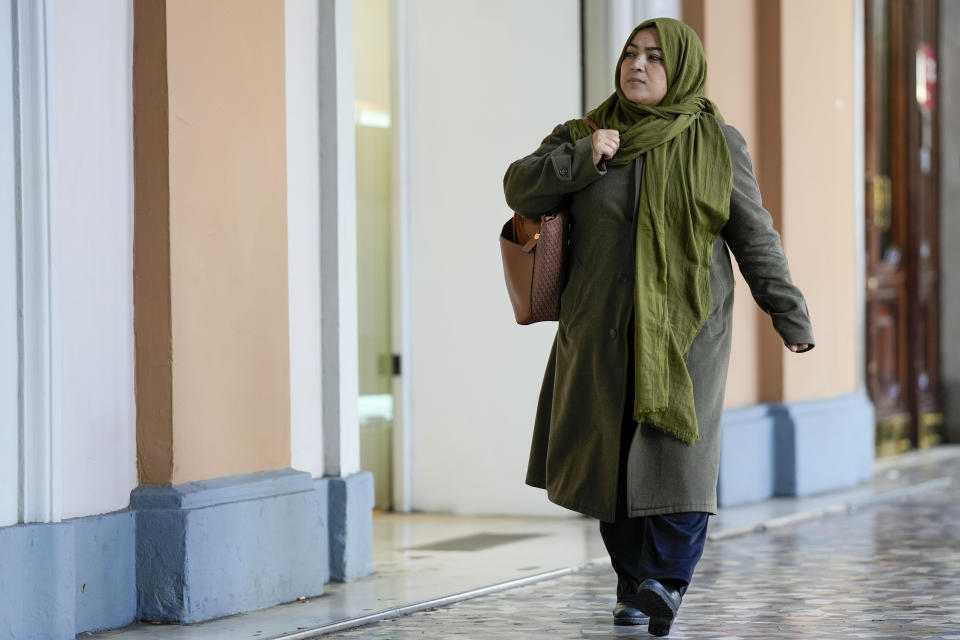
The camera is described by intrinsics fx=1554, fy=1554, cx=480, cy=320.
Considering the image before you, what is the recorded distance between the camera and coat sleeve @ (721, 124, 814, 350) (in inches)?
173

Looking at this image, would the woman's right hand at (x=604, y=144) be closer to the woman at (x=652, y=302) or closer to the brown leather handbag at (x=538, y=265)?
the woman at (x=652, y=302)

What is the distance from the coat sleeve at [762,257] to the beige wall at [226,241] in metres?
1.47

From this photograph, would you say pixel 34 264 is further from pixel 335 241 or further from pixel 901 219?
pixel 901 219

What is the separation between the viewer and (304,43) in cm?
525

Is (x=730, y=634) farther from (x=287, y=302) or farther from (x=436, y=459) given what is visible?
(x=436, y=459)

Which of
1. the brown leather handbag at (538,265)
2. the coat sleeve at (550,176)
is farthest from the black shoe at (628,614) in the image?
the coat sleeve at (550,176)

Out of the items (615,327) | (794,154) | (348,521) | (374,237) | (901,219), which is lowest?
(348,521)

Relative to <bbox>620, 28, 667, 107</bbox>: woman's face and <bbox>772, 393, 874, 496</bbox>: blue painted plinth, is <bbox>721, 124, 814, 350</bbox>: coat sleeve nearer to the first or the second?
<bbox>620, 28, 667, 107</bbox>: woman's face

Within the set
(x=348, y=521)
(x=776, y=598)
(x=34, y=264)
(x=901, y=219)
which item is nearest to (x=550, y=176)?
(x=34, y=264)

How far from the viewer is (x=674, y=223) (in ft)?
14.3

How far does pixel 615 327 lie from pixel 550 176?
461 mm

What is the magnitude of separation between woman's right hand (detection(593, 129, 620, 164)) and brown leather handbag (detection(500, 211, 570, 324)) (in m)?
0.23

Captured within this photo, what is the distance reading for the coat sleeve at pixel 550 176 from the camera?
434 centimetres

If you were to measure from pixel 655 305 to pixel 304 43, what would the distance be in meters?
1.70
